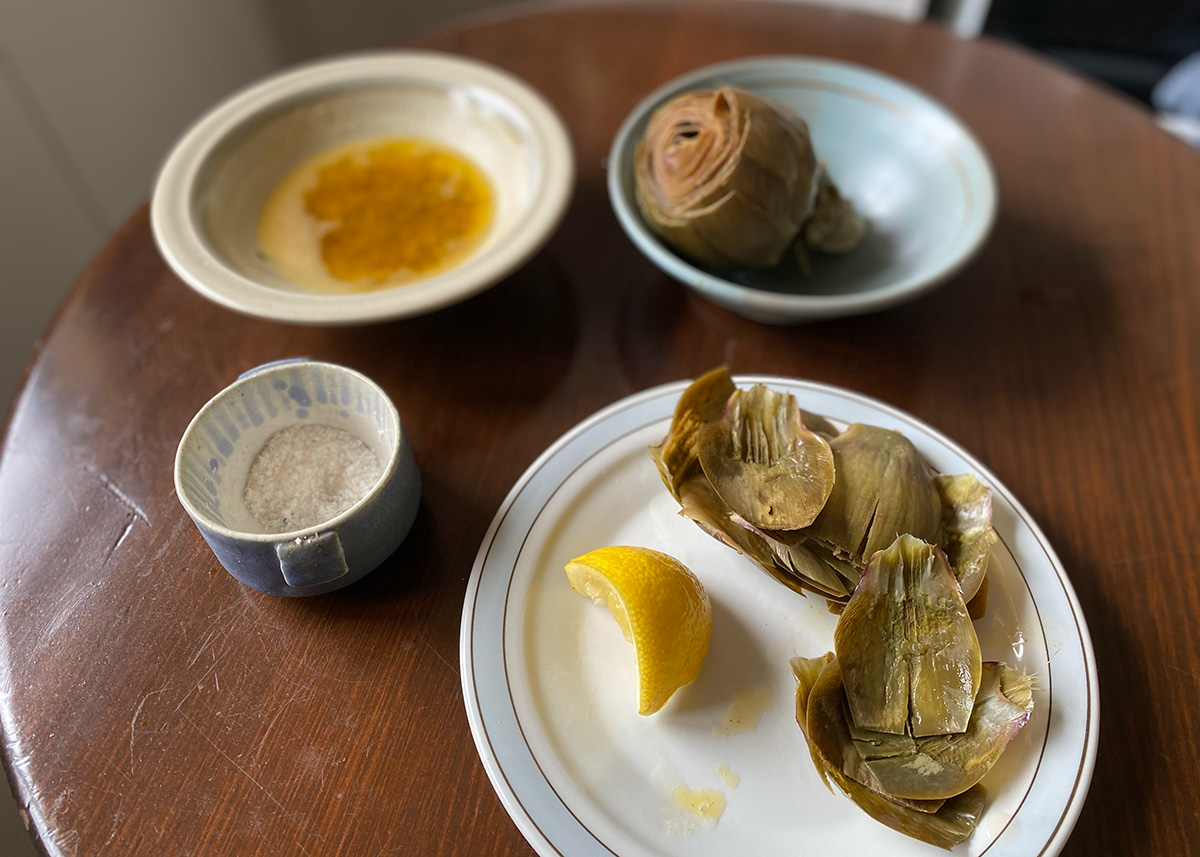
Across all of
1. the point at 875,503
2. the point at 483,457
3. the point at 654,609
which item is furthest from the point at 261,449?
the point at 875,503

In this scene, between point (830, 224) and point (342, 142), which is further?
point (342, 142)

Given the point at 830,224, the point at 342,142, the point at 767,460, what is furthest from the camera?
the point at 342,142

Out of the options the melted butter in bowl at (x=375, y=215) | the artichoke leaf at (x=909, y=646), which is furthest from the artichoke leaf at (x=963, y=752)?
the melted butter in bowl at (x=375, y=215)

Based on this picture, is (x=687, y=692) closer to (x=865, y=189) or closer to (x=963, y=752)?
(x=963, y=752)

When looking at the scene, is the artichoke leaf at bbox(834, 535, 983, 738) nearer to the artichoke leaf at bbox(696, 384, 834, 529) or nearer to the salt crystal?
the artichoke leaf at bbox(696, 384, 834, 529)

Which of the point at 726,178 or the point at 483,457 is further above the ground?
the point at 726,178

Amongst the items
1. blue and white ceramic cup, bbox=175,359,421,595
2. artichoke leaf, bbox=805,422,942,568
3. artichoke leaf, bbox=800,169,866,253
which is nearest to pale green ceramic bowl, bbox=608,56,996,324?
artichoke leaf, bbox=800,169,866,253
